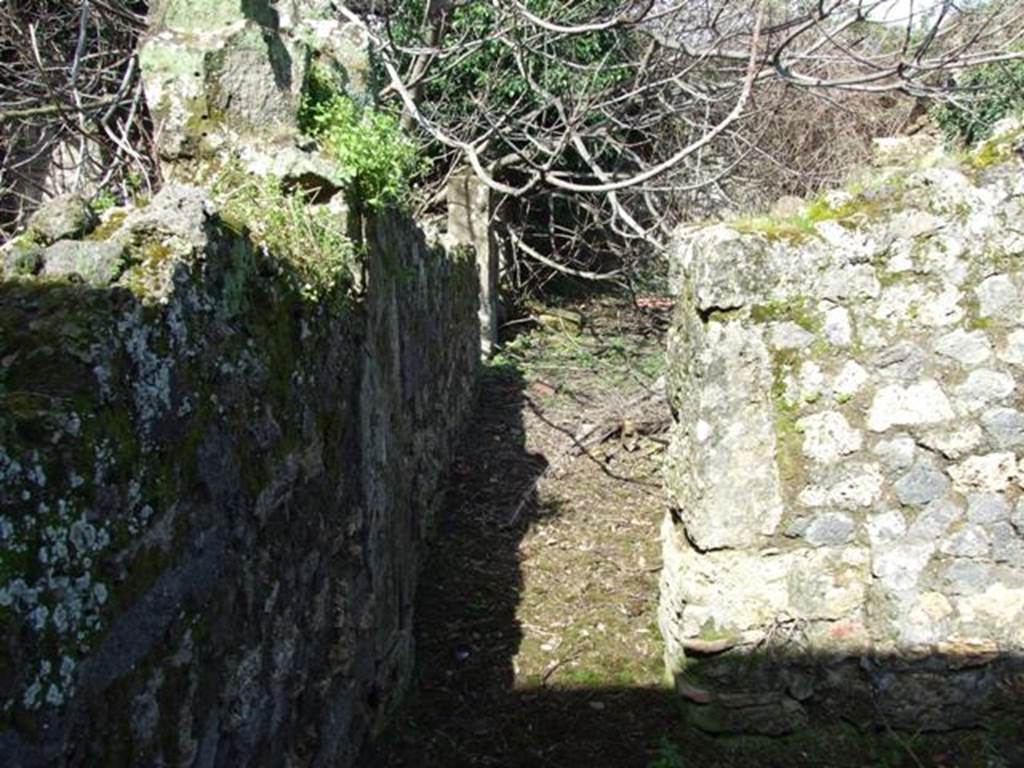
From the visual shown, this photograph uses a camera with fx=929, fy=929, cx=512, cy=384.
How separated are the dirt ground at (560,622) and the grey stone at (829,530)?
75 centimetres

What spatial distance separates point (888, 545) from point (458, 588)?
2259 mm

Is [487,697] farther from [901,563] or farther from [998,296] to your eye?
[998,296]

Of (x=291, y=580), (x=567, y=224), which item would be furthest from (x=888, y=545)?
(x=567, y=224)

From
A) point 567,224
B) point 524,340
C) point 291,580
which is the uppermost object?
point 567,224

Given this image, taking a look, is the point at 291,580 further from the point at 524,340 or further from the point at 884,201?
the point at 524,340

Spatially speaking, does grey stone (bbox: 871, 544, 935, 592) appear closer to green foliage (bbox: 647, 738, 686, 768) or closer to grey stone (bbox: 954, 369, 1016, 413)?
grey stone (bbox: 954, 369, 1016, 413)

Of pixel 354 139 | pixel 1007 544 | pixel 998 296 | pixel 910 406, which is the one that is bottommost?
pixel 1007 544

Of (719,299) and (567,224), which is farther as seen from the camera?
(567,224)

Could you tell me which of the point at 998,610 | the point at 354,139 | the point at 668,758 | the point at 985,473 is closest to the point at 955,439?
the point at 985,473

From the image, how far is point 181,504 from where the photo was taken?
1814 mm

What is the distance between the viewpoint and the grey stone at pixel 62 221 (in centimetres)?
193

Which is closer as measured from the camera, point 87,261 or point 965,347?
point 87,261

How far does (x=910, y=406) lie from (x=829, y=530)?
1.80ft

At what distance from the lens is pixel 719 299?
11.2ft
